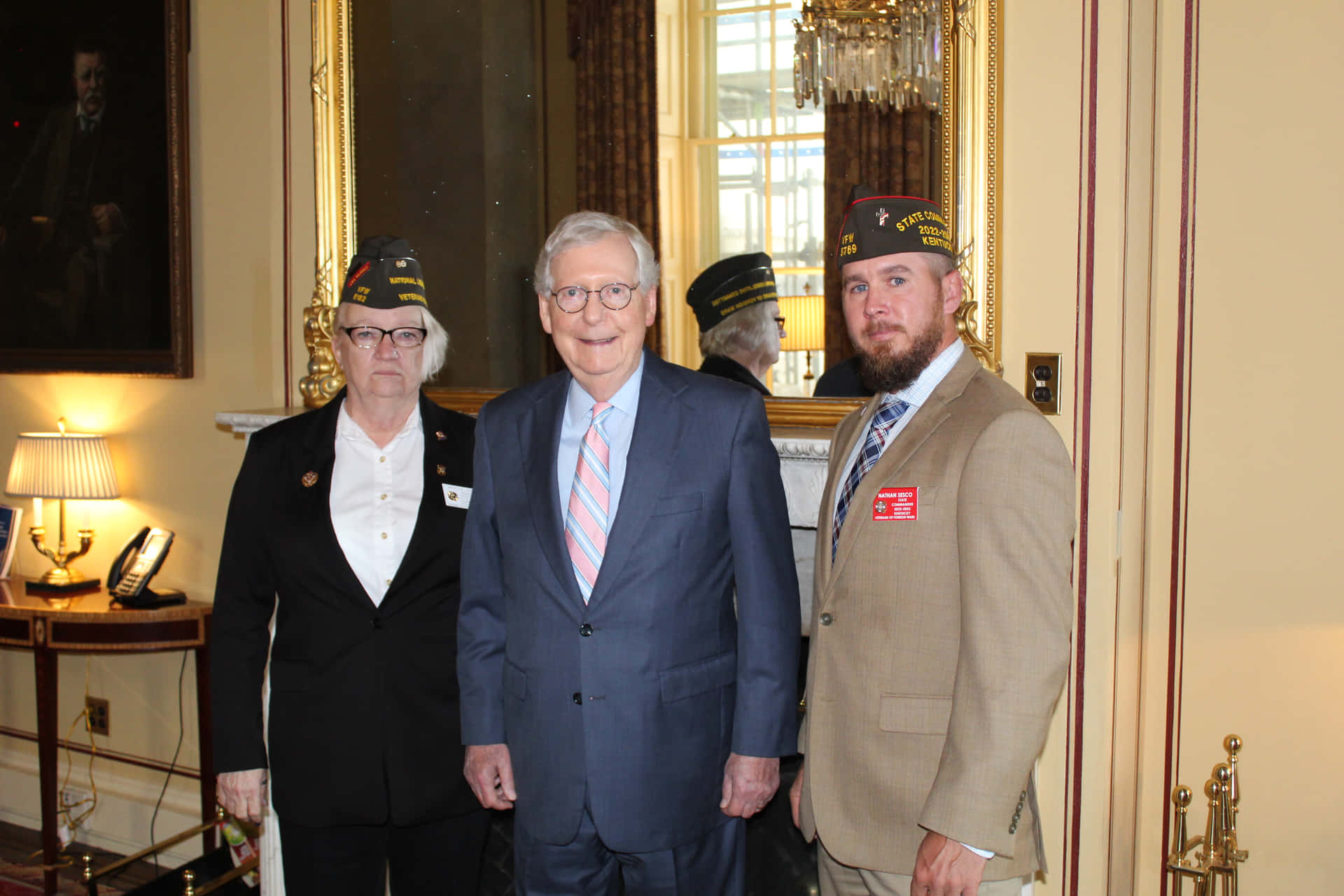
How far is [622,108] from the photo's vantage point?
263 cm

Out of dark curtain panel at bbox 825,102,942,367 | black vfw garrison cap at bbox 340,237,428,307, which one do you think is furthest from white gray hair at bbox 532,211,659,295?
dark curtain panel at bbox 825,102,942,367

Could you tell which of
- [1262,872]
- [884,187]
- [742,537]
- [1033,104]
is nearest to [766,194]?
[884,187]

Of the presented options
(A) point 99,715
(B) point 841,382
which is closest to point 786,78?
(B) point 841,382

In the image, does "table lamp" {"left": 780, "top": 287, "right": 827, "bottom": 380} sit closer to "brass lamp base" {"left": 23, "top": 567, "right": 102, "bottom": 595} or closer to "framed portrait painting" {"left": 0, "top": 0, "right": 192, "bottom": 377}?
"framed portrait painting" {"left": 0, "top": 0, "right": 192, "bottom": 377}

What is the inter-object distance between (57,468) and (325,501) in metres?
2.07

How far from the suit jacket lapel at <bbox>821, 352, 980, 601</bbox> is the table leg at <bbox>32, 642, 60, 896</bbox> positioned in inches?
117

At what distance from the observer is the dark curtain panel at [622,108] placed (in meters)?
2.62

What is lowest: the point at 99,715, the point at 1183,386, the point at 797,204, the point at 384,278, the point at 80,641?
the point at 99,715

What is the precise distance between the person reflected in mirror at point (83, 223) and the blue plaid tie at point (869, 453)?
2.88 meters

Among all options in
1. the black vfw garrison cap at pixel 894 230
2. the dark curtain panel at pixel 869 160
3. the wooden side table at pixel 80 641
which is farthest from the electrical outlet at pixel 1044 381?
the wooden side table at pixel 80 641

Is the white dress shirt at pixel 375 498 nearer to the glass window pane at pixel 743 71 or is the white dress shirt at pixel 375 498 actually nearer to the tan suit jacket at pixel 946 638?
the tan suit jacket at pixel 946 638

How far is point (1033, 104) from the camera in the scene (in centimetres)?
226

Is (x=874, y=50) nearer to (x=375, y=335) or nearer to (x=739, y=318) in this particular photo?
(x=739, y=318)

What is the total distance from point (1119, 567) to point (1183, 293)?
0.61 m
